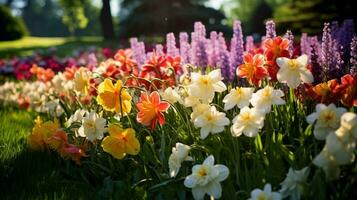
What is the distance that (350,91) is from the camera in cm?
240

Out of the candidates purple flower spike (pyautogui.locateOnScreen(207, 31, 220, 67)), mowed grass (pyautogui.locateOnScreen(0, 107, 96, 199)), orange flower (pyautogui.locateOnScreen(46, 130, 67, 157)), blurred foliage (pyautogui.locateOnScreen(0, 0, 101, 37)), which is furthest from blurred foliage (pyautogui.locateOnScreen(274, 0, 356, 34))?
blurred foliage (pyautogui.locateOnScreen(0, 0, 101, 37))

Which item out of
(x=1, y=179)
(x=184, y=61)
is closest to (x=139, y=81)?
(x=184, y=61)

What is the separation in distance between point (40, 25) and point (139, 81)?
6994 centimetres

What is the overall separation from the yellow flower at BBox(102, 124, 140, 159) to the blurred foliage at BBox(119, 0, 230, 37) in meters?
17.6

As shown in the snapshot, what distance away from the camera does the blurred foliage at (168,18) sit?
67.4 feet

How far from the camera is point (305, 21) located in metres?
15.1

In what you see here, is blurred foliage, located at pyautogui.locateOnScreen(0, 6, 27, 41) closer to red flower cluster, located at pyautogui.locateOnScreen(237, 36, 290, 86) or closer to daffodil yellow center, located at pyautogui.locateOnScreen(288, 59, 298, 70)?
red flower cluster, located at pyautogui.locateOnScreen(237, 36, 290, 86)

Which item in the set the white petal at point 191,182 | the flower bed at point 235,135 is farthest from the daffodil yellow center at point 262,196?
the white petal at point 191,182

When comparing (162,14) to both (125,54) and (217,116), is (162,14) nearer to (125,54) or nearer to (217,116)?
(125,54)

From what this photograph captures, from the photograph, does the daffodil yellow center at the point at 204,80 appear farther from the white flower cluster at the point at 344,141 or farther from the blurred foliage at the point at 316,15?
the blurred foliage at the point at 316,15

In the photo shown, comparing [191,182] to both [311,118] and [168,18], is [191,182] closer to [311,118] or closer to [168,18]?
[311,118]

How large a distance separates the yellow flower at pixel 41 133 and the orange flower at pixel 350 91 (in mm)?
1942

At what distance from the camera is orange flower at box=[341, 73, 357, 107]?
2.39m

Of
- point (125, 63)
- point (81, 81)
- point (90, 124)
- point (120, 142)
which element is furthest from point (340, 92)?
point (125, 63)
